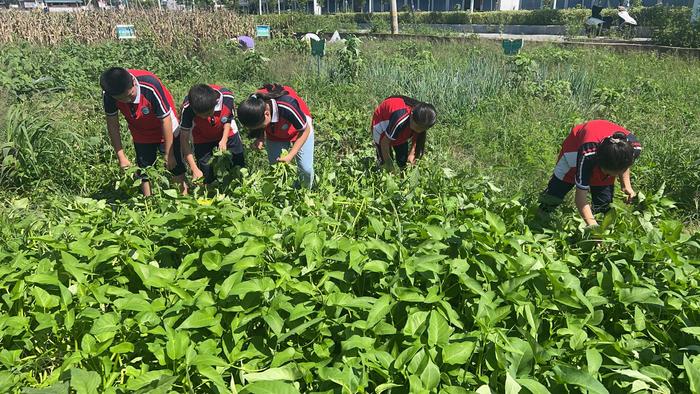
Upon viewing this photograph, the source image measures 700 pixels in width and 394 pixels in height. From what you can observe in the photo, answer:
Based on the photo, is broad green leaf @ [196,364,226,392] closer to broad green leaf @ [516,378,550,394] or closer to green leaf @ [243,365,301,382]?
green leaf @ [243,365,301,382]

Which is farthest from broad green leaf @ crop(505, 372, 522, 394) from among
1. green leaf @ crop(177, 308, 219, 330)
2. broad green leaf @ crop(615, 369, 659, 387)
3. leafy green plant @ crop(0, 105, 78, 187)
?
leafy green plant @ crop(0, 105, 78, 187)

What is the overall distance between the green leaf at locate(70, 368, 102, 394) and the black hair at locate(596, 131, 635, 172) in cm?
268

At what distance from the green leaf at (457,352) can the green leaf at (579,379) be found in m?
0.23

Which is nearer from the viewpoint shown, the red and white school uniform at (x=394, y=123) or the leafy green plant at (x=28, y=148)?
the red and white school uniform at (x=394, y=123)

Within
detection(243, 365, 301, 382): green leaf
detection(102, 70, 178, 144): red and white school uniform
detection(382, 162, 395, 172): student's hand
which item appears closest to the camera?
detection(243, 365, 301, 382): green leaf

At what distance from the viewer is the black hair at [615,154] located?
2680 millimetres

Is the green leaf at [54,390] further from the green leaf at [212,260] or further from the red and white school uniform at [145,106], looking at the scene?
the red and white school uniform at [145,106]

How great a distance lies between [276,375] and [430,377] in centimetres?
41

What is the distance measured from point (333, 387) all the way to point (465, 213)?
4.02ft

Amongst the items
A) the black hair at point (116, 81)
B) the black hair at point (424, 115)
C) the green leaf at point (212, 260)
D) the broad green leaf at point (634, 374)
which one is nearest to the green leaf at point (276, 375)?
the green leaf at point (212, 260)

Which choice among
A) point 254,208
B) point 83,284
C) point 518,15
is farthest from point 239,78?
point 518,15

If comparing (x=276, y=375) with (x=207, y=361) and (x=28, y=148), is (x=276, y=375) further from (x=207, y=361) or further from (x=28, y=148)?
(x=28, y=148)

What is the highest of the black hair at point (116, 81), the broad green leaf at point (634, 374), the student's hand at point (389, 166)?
the black hair at point (116, 81)

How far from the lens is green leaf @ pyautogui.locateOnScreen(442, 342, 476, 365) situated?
4.35 feet
